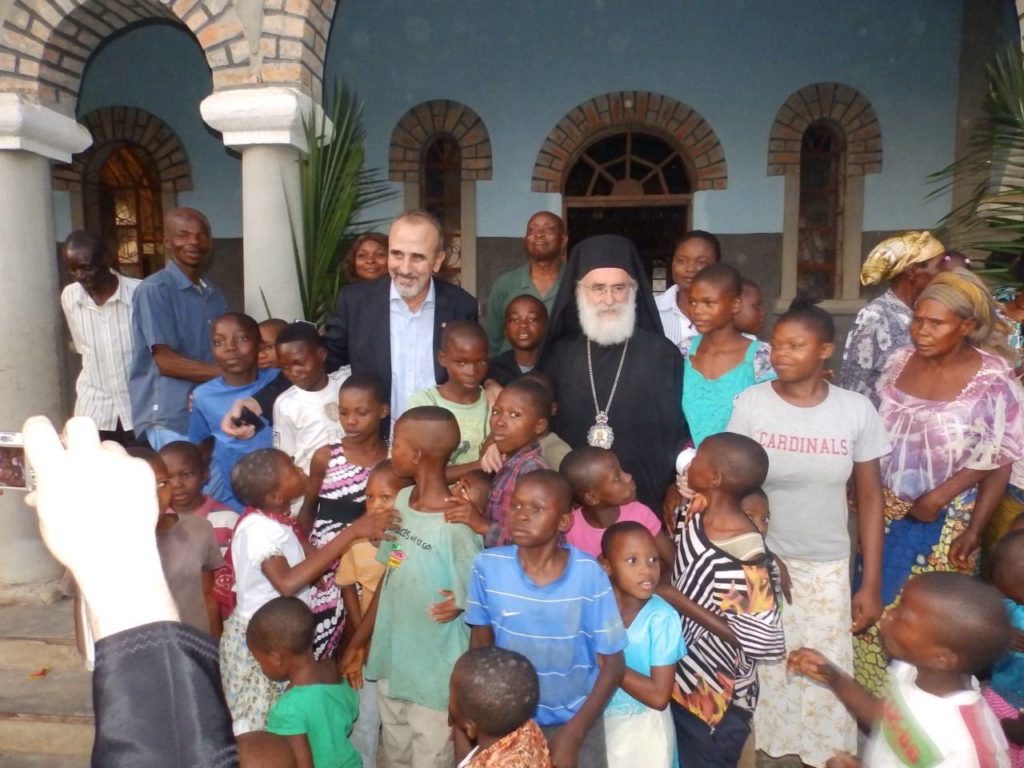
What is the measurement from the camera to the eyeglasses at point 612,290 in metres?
3.26

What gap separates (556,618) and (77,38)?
4539mm

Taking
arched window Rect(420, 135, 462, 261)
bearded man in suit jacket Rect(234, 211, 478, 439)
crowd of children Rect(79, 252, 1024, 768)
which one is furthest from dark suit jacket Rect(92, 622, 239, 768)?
arched window Rect(420, 135, 462, 261)

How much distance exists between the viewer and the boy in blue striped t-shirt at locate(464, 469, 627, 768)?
2242 mm

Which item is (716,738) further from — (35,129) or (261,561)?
(35,129)

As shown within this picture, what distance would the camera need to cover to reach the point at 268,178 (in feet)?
14.0

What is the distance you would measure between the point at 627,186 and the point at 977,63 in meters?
3.24

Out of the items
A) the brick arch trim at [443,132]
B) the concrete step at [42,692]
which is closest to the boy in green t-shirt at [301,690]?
the concrete step at [42,692]

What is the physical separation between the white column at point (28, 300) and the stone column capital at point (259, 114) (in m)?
1.15

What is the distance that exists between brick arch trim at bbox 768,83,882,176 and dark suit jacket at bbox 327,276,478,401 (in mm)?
4766

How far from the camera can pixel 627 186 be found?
7555 millimetres

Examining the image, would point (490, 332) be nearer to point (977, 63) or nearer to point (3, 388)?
point (3, 388)

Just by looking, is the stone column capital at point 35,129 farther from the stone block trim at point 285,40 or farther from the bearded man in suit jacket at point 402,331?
the bearded man in suit jacket at point 402,331

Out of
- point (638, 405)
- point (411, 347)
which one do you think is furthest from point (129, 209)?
point (638, 405)

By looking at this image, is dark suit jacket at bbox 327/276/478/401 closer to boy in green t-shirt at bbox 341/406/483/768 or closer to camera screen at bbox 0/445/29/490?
boy in green t-shirt at bbox 341/406/483/768
